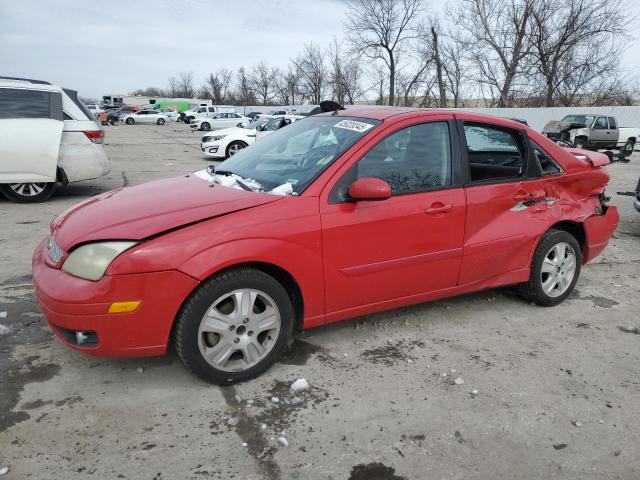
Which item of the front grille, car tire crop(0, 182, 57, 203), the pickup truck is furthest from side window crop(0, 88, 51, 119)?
the pickup truck

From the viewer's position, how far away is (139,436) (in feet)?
8.09

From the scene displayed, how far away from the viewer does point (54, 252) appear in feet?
9.57

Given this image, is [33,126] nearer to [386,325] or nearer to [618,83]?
[386,325]

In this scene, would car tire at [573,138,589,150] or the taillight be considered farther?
car tire at [573,138,589,150]

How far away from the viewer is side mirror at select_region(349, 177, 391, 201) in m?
2.97

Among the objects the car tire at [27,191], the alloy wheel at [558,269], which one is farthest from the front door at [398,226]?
the car tire at [27,191]

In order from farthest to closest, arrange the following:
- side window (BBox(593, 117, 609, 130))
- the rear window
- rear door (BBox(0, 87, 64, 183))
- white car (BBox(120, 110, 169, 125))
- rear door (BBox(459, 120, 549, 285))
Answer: white car (BBox(120, 110, 169, 125)), side window (BBox(593, 117, 609, 130)), the rear window, rear door (BBox(0, 87, 64, 183)), rear door (BBox(459, 120, 549, 285))

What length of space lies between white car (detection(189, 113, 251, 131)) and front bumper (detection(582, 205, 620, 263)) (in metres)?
33.0

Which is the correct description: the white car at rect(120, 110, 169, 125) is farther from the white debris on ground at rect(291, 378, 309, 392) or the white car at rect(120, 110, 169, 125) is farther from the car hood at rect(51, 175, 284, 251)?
the white debris on ground at rect(291, 378, 309, 392)

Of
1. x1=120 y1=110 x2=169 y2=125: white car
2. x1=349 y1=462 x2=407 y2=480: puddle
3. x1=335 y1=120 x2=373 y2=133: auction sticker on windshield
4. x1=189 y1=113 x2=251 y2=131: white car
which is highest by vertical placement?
x1=120 y1=110 x2=169 y2=125: white car

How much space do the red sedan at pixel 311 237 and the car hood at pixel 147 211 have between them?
0.01 metres

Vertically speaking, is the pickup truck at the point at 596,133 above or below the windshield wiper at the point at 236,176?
above

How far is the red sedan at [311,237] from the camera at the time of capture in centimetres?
265

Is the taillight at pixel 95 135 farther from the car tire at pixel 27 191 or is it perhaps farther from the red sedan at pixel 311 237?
the red sedan at pixel 311 237
